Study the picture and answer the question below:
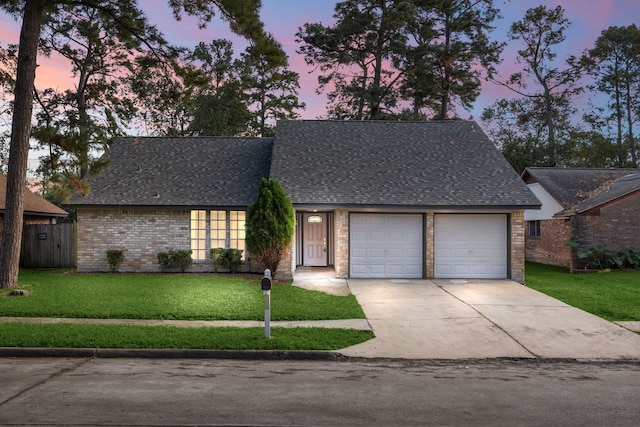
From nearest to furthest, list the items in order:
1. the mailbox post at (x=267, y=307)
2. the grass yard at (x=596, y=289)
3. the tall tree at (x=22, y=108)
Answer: the mailbox post at (x=267, y=307) → the grass yard at (x=596, y=289) → the tall tree at (x=22, y=108)

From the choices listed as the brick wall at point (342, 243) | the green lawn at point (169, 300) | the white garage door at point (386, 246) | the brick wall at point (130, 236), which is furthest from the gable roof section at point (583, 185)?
the brick wall at point (130, 236)

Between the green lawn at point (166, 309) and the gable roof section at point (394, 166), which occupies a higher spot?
the gable roof section at point (394, 166)

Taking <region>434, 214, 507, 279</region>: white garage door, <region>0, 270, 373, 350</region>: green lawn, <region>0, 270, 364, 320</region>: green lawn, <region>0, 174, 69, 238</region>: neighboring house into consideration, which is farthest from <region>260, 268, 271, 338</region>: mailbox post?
<region>0, 174, 69, 238</region>: neighboring house

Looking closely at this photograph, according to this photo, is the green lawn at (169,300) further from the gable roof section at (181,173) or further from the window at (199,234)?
the gable roof section at (181,173)

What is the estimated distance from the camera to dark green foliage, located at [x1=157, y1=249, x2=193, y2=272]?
1691cm

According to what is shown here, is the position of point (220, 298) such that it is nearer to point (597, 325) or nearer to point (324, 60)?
point (597, 325)

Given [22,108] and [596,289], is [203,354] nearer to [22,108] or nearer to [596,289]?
[22,108]

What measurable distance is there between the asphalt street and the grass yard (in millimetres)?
4150

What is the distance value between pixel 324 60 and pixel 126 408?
31.7 meters

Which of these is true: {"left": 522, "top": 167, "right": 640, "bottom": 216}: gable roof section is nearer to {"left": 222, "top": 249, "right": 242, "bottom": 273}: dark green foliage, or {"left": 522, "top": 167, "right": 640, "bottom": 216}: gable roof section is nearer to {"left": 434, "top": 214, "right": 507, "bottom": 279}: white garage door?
{"left": 434, "top": 214, "right": 507, "bottom": 279}: white garage door

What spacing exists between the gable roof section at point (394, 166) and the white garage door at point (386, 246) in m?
0.93

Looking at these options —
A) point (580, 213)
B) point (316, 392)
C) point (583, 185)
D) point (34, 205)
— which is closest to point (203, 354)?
point (316, 392)

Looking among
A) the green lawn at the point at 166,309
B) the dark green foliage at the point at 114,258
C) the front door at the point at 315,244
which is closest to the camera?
the green lawn at the point at 166,309

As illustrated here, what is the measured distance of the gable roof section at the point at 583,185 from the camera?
20.2 meters
